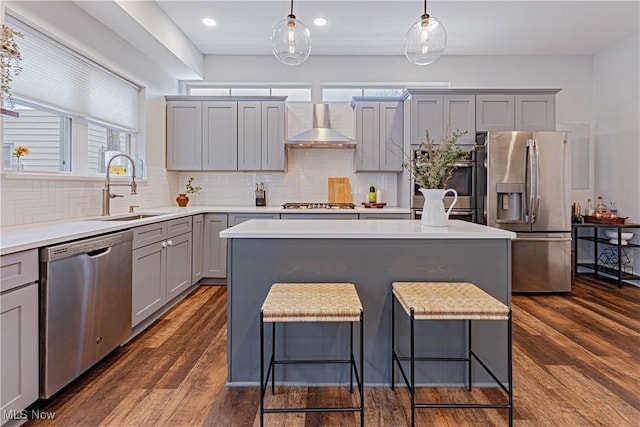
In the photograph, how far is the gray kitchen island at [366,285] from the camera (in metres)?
2.16

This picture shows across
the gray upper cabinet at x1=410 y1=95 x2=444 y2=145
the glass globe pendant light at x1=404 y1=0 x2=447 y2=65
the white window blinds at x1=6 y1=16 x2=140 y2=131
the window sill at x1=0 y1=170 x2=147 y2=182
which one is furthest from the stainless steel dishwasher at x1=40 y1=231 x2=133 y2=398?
the gray upper cabinet at x1=410 y1=95 x2=444 y2=145

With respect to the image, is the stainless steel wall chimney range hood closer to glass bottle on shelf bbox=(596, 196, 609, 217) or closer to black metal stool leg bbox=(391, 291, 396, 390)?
black metal stool leg bbox=(391, 291, 396, 390)

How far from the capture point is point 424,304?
1.72 m

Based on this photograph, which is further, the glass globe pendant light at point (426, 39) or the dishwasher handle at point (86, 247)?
the glass globe pendant light at point (426, 39)

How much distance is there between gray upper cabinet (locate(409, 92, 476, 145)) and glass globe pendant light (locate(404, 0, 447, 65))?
2.11 m

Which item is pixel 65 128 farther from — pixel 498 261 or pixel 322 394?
pixel 498 261

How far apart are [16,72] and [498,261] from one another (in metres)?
3.20

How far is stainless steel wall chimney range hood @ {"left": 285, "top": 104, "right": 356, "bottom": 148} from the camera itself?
15.4 feet

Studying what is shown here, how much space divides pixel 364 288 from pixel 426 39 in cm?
159

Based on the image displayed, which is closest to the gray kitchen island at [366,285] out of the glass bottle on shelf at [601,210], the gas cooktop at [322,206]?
the gas cooktop at [322,206]

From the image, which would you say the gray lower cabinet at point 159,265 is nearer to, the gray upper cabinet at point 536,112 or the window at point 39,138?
the window at point 39,138

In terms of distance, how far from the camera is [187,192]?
5191mm

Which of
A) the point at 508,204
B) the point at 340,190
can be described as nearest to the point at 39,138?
the point at 340,190

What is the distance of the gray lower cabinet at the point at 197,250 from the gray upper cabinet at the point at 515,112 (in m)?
3.49
